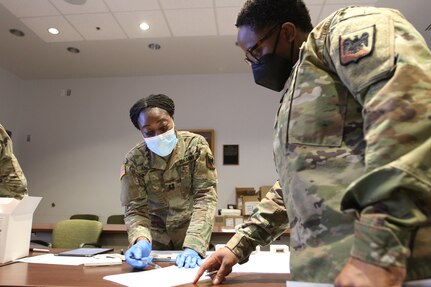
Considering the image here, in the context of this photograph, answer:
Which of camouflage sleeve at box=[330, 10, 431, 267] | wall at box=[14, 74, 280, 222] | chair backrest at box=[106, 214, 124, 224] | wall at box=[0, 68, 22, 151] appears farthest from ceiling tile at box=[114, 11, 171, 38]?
camouflage sleeve at box=[330, 10, 431, 267]

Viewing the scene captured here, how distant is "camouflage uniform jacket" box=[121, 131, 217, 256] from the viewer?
5.53 feet

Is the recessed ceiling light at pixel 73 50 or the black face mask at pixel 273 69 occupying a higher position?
the recessed ceiling light at pixel 73 50

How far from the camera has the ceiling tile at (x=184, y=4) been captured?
3.38 metres

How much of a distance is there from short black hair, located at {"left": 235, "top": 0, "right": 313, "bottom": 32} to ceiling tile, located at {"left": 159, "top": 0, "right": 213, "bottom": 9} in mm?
2714

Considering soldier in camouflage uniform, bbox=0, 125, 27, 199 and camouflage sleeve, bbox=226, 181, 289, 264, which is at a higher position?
soldier in camouflage uniform, bbox=0, 125, 27, 199

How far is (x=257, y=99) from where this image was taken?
5.45 metres

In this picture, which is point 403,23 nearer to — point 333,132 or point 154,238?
point 333,132

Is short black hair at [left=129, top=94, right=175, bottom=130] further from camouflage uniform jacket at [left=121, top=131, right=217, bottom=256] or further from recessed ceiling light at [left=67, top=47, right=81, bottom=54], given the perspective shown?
recessed ceiling light at [left=67, top=47, right=81, bottom=54]

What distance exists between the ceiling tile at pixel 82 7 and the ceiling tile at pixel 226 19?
4.05 feet

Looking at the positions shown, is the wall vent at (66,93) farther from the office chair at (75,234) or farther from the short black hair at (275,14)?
the short black hair at (275,14)

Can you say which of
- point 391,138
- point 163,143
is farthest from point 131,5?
point 391,138

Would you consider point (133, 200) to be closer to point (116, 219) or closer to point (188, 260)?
point (188, 260)

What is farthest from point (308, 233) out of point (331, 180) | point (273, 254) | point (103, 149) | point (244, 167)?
point (103, 149)

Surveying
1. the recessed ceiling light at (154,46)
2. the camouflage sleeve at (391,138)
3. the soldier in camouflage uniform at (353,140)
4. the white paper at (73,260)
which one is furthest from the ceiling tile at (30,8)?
the camouflage sleeve at (391,138)
